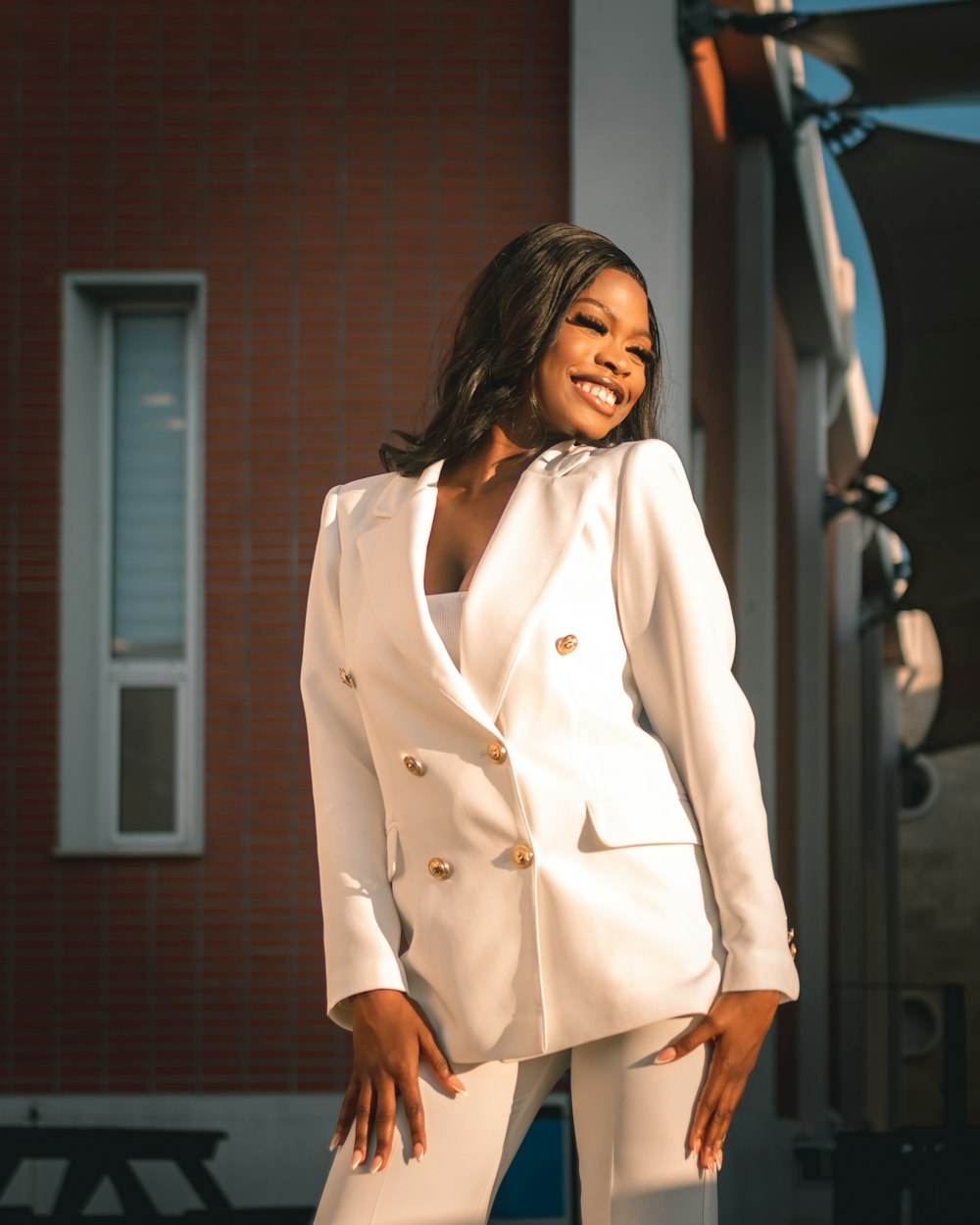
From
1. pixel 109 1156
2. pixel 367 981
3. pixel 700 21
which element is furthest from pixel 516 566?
pixel 700 21

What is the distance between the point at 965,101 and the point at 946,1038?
14.0 ft

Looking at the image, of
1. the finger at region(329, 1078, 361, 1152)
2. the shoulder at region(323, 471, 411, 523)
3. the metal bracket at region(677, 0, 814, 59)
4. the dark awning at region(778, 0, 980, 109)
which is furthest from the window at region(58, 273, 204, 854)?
the finger at region(329, 1078, 361, 1152)

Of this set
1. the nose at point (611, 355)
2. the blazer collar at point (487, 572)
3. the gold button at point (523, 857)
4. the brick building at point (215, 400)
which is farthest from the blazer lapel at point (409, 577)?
the brick building at point (215, 400)

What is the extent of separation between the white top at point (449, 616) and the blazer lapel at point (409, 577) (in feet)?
0.11

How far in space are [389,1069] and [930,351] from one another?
8647 mm

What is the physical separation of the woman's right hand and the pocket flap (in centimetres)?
32

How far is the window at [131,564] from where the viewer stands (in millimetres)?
6137

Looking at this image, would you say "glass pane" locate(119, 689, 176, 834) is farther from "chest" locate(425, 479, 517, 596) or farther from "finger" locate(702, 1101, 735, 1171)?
"finger" locate(702, 1101, 735, 1171)

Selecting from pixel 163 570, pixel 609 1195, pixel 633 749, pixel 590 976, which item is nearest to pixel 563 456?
pixel 633 749

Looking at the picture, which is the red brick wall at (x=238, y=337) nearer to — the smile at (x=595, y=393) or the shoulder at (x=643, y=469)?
the smile at (x=595, y=393)

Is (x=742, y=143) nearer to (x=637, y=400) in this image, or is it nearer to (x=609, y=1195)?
(x=637, y=400)

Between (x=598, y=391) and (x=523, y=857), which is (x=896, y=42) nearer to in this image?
(x=598, y=391)

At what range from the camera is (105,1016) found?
6.03 meters

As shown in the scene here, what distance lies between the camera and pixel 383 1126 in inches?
80.8
